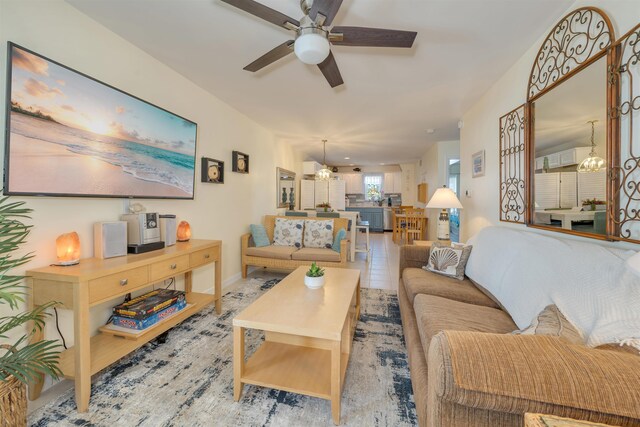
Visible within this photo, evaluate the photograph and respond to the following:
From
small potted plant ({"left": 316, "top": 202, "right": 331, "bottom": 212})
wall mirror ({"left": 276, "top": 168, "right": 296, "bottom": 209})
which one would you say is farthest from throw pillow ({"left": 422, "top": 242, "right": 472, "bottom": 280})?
small potted plant ({"left": 316, "top": 202, "right": 331, "bottom": 212})

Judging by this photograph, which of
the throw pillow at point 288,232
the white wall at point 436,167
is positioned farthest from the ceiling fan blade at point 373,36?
the white wall at point 436,167

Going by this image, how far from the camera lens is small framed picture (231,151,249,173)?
3508 mm

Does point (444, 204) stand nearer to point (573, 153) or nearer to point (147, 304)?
point (573, 153)

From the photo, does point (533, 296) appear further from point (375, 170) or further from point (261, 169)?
point (375, 170)

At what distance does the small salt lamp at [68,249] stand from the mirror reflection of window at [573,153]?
122 inches

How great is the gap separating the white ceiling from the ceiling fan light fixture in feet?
1.23

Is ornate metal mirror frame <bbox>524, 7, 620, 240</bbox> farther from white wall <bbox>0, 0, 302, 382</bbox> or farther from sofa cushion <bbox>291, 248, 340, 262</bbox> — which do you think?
white wall <bbox>0, 0, 302, 382</bbox>

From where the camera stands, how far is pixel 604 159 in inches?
54.9

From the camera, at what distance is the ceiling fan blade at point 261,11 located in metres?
1.29

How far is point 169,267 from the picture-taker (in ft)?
6.40

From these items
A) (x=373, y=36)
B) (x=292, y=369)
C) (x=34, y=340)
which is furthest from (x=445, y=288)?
(x=34, y=340)

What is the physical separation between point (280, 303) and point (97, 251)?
1.34 metres

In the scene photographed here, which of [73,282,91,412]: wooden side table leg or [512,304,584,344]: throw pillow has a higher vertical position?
[512,304,584,344]: throw pillow

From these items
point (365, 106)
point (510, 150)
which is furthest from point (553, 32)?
point (365, 106)
